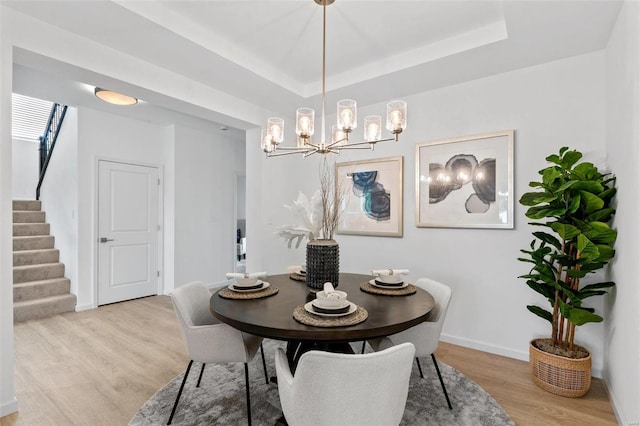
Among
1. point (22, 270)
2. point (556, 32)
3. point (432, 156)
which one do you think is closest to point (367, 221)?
point (432, 156)

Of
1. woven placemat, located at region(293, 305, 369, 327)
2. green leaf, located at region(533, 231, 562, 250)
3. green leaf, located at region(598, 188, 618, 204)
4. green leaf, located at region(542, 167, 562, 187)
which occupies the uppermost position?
green leaf, located at region(542, 167, 562, 187)

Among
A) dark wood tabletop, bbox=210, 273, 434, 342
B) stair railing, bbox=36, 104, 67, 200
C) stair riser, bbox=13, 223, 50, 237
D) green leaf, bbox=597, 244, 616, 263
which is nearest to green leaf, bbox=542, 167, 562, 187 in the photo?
Result: green leaf, bbox=597, 244, 616, 263

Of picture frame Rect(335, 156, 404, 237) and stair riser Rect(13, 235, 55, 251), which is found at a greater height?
picture frame Rect(335, 156, 404, 237)

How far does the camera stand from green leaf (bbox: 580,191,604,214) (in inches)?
82.0

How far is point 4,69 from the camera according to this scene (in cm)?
202

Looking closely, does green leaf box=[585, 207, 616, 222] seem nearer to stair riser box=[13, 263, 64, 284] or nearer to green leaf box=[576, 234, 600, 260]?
green leaf box=[576, 234, 600, 260]

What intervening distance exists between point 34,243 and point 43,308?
1253 millimetres

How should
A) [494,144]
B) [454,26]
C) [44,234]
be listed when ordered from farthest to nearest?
[44,234] → [494,144] → [454,26]

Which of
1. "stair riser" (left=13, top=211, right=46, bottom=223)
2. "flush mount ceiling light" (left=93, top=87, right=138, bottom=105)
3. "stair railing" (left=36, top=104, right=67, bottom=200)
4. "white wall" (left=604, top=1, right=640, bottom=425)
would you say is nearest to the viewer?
"white wall" (left=604, top=1, right=640, bottom=425)

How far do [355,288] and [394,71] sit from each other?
1997mm

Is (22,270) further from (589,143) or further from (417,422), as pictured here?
(589,143)

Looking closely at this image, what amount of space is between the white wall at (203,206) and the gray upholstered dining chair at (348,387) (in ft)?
14.3

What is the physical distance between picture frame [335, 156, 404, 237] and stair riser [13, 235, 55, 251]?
4.30 metres

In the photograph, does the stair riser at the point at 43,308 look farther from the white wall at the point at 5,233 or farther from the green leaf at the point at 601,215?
the green leaf at the point at 601,215
